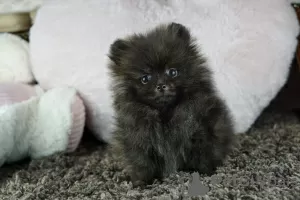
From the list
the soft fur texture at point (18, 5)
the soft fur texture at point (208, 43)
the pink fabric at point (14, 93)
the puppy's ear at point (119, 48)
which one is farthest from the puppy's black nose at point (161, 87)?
the soft fur texture at point (18, 5)

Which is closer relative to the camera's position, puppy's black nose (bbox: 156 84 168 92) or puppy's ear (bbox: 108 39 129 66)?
puppy's black nose (bbox: 156 84 168 92)

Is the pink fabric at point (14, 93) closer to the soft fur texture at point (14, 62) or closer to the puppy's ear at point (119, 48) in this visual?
the soft fur texture at point (14, 62)

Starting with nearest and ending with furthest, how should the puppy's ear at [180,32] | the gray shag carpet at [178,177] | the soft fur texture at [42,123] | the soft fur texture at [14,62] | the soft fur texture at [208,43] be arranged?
the gray shag carpet at [178,177], the puppy's ear at [180,32], the soft fur texture at [42,123], the soft fur texture at [208,43], the soft fur texture at [14,62]

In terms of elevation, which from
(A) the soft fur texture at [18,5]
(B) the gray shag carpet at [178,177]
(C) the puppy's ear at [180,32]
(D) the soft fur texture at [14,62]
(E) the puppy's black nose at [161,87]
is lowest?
(B) the gray shag carpet at [178,177]

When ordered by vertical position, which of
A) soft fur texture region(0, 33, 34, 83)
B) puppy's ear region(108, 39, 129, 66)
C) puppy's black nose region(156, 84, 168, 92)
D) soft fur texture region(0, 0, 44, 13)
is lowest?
soft fur texture region(0, 33, 34, 83)

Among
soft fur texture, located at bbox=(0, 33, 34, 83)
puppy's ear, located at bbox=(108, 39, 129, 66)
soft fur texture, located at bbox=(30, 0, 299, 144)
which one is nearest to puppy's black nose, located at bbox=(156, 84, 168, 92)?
puppy's ear, located at bbox=(108, 39, 129, 66)

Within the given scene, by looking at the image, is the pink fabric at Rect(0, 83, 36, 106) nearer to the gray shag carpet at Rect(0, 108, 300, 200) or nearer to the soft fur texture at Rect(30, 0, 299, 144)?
the soft fur texture at Rect(30, 0, 299, 144)

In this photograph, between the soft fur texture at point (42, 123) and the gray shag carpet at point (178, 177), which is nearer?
the gray shag carpet at point (178, 177)

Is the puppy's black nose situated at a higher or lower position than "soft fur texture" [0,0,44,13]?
lower

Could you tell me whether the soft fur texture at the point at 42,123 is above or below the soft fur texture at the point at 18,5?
below
